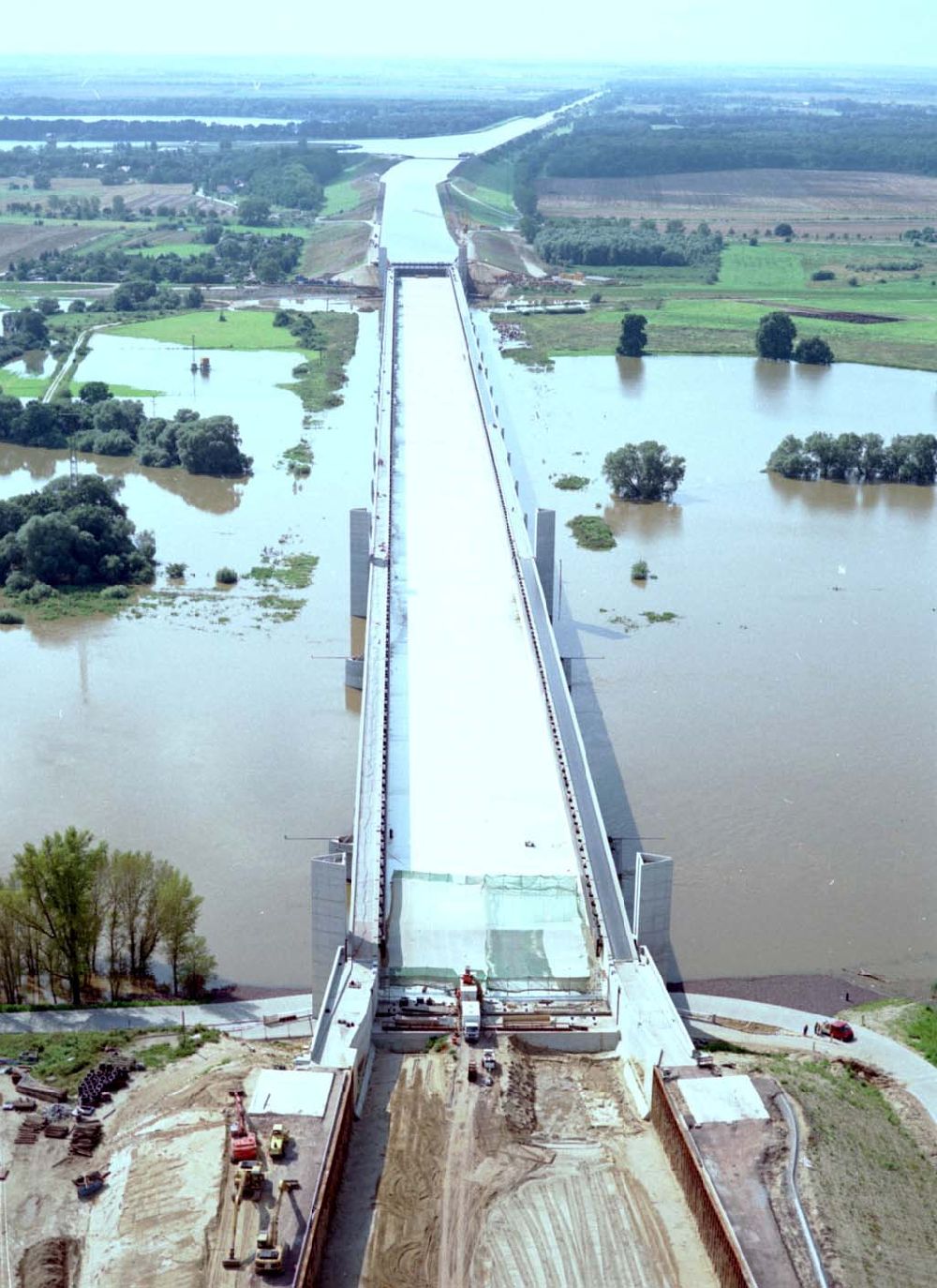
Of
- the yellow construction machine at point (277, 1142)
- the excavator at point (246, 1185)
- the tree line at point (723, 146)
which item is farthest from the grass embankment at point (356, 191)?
the excavator at point (246, 1185)

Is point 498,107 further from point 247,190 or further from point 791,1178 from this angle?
point 791,1178

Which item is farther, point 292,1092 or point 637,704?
point 637,704

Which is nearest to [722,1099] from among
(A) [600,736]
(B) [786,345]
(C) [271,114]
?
(A) [600,736]

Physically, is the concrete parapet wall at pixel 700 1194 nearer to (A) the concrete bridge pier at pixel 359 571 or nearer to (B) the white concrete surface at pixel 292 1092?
(B) the white concrete surface at pixel 292 1092

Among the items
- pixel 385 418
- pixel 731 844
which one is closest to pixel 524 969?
pixel 731 844

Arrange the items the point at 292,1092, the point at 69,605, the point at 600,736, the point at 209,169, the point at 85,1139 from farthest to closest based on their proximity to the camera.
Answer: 1. the point at 209,169
2. the point at 69,605
3. the point at 600,736
4. the point at 85,1139
5. the point at 292,1092

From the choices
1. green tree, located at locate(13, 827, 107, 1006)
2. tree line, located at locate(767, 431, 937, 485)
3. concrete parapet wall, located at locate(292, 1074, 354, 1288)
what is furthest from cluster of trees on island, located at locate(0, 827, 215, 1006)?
tree line, located at locate(767, 431, 937, 485)

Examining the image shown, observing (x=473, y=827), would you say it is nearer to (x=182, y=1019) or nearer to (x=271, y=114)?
(x=182, y=1019)
